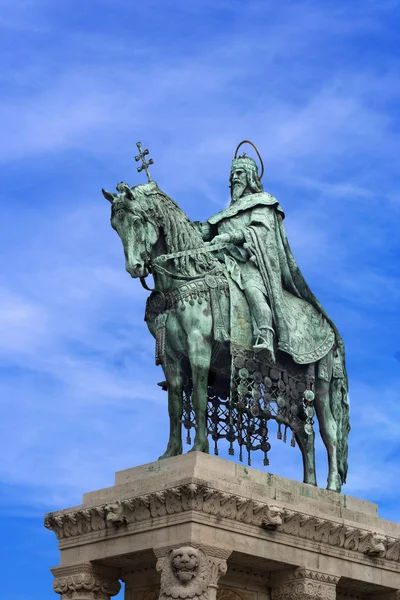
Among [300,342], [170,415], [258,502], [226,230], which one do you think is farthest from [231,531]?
[226,230]

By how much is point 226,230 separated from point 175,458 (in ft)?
17.2

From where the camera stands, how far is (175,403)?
2573cm

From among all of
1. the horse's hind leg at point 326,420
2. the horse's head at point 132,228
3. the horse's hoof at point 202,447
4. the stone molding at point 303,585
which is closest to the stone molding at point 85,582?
the horse's hoof at point 202,447

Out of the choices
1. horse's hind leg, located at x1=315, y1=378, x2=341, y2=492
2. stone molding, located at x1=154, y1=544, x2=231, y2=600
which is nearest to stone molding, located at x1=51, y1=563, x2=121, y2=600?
stone molding, located at x1=154, y1=544, x2=231, y2=600

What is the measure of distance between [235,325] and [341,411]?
358cm

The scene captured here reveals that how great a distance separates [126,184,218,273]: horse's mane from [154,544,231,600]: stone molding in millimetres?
5567

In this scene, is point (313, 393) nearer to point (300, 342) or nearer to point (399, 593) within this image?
point (300, 342)

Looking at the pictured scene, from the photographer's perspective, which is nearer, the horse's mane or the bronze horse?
the bronze horse

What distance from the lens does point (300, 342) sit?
26703mm

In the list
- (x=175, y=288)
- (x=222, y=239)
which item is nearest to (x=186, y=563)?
(x=175, y=288)

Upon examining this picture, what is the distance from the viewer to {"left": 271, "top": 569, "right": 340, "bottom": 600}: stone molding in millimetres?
24562

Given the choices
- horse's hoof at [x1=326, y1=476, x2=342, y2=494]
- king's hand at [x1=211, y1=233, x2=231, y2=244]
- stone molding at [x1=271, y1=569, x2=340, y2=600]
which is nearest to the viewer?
stone molding at [x1=271, y1=569, x2=340, y2=600]

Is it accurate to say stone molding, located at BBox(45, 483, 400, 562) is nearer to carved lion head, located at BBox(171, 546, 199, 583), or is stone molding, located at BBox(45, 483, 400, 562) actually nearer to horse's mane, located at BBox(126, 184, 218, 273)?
carved lion head, located at BBox(171, 546, 199, 583)

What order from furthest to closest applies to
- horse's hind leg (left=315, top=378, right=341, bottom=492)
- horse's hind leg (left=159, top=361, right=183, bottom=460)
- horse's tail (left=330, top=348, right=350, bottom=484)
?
horse's tail (left=330, top=348, right=350, bottom=484) → horse's hind leg (left=315, top=378, right=341, bottom=492) → horse's hind leg (left=159, top=361, right=183, bottom=460)
